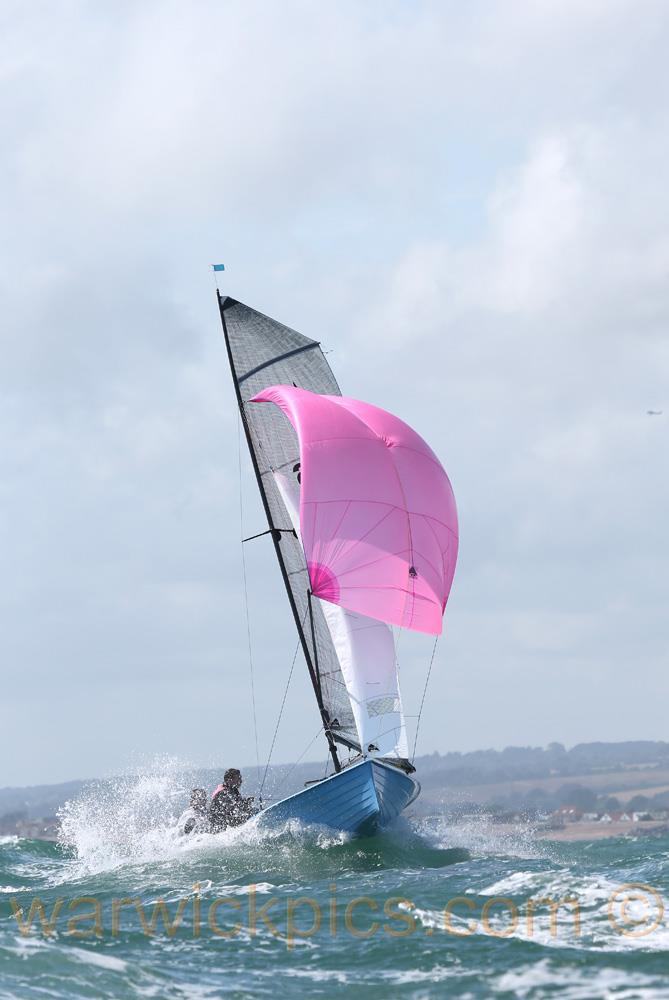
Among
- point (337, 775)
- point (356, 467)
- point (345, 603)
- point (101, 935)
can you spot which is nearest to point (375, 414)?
point (356, 467)

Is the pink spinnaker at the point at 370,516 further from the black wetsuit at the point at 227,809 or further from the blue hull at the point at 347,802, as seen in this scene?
the black wetsuit at the point at 227,809

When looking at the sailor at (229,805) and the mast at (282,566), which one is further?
the mast at (282,566)

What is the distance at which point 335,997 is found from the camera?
1088 cm

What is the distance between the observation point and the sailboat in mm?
17938

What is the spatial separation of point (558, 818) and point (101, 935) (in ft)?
144

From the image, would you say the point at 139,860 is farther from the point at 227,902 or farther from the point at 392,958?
the point at 392,958

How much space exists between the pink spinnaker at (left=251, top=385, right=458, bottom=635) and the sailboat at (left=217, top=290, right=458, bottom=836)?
2 centimetres

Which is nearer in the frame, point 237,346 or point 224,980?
point 224,980

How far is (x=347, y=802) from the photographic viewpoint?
703 inches

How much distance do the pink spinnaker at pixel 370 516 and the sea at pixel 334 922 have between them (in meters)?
3.61
